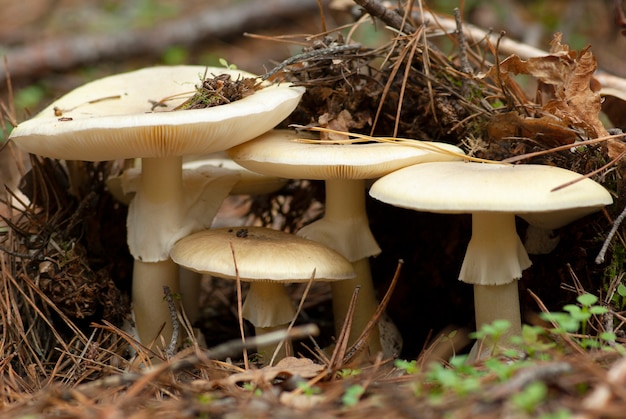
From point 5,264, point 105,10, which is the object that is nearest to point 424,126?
point 5,264

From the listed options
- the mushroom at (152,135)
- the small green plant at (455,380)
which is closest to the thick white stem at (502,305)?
the small green plant at (455,380)

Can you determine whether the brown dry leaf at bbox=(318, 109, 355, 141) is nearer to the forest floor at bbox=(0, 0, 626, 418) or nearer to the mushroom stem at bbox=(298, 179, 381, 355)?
the forest floor at bbox=(0, 0, 626, 418)

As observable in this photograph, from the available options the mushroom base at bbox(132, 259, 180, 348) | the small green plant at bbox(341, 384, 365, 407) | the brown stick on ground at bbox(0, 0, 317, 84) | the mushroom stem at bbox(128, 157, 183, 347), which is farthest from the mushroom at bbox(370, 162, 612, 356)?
the brown stick on ground at bbox(0, 0, 317, 84)

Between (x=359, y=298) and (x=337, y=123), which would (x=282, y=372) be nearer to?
(x=359, y=298)

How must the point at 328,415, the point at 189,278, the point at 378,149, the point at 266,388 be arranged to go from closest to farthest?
1. the point at 328,415
2. the point at 266,388
3. the point at 378,149
4. the point at 189,278

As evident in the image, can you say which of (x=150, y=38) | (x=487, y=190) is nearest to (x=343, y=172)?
(x=487, y=190)

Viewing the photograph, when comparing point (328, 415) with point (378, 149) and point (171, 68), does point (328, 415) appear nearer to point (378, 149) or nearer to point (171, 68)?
point (378, 149)
